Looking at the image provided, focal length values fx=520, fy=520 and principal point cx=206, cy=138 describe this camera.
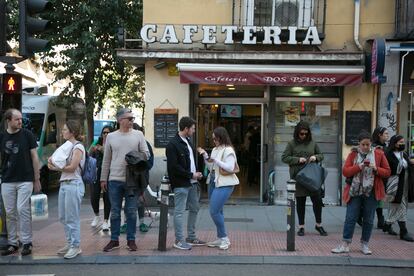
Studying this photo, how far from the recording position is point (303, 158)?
802 centimetres

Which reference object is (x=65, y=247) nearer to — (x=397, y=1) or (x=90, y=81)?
(x=397, y=1)

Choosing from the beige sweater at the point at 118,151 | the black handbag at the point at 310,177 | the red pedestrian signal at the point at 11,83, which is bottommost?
the black handbag at the point at 310,177

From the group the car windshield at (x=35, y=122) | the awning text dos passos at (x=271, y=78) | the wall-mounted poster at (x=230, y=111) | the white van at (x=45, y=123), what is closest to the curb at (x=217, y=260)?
the awning text dos passos at (x=271, y=78)

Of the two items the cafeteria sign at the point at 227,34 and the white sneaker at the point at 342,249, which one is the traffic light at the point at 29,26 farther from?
the white sneaker at the point at 342,249

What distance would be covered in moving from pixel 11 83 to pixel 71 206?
1.95 meters

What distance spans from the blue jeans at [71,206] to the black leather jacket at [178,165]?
1.22 m

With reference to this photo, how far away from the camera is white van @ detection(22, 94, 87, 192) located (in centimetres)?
1379

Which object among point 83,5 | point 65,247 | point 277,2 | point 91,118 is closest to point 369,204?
point 65,247

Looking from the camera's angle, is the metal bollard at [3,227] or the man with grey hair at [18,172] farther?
the metal bollard at [3,227]

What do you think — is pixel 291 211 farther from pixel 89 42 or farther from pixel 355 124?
pixel 89 42

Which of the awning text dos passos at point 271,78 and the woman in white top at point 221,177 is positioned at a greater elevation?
the awning text dos passos at point 271,78

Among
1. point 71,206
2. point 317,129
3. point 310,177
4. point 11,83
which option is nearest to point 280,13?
point 317,129

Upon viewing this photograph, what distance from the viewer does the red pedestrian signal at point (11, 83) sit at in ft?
23.4

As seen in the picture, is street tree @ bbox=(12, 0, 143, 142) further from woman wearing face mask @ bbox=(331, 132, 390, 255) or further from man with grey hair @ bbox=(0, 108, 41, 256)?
woman wearing face mask @ bbox=(331, 132, 390, 255)
